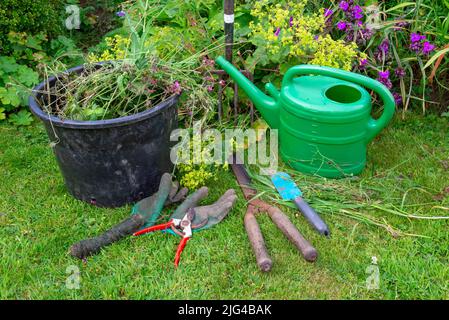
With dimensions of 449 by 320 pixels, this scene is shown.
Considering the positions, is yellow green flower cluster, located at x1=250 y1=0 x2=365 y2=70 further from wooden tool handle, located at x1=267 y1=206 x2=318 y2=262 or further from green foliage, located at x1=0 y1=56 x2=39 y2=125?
green foliage, located at x1=0 y1=56 x2=39 y2=125

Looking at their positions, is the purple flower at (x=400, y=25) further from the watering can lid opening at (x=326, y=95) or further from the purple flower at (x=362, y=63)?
the watering can lid opening at (x=326, y=95)

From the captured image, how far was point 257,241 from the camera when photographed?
95.3 inches

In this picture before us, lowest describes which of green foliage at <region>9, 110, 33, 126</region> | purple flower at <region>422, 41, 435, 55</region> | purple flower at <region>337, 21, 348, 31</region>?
green foliage at <region>9, 110, 33, 126</region>

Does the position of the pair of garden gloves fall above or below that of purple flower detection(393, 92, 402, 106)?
below

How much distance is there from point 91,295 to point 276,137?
147 cm

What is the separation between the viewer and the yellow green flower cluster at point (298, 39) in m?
3.02

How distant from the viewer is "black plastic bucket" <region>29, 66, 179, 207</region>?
249 cm

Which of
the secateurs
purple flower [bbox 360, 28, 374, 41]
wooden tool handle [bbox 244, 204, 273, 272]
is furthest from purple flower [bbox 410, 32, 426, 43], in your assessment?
the secateurs

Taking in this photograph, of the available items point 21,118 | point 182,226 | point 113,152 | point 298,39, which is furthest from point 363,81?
point 21,118

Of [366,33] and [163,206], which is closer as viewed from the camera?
[163,206]

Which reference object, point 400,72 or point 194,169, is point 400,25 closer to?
point 400,72

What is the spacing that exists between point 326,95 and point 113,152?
126 centimetres

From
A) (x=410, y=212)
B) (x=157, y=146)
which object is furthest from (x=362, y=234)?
(x=157, y=146)

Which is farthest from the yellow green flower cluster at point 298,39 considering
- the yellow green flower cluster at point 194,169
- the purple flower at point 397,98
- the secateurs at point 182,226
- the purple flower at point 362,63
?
the secateurs at point 182,226
